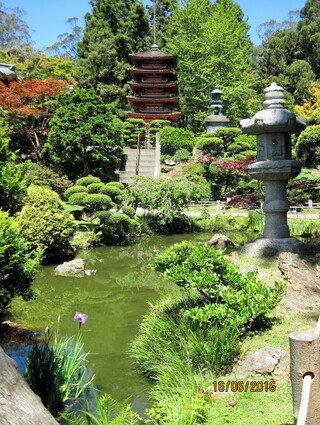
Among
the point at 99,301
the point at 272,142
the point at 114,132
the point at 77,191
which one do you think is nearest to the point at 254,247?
the point at 272,142

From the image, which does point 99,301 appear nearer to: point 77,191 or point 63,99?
point 77,191

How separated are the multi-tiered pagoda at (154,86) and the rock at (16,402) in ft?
85.4

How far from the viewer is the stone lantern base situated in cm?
741

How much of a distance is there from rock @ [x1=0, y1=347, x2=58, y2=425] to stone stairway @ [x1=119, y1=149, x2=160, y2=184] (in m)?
17.2

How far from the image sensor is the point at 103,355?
4.92m

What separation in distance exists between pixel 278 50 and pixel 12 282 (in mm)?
35112

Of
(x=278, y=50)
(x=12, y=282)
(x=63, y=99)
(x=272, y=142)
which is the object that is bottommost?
(x=12, y=282)

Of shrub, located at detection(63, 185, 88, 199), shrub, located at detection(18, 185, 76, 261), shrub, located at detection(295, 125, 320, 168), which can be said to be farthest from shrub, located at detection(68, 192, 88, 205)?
shrub, located at detection(295, 125, 320, 168)

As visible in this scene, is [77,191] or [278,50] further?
[278,50]

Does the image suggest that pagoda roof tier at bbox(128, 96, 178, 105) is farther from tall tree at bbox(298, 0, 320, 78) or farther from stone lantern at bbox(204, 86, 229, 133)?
tall tree at bbox(298, 0, 320, 78)

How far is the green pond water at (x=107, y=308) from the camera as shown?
4.39 metres

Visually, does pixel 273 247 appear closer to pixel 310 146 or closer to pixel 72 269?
pixel 72 269

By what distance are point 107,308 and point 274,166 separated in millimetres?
3819

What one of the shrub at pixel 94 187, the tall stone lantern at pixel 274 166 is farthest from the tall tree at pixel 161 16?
the tall stone lantern at pixel 274 166
